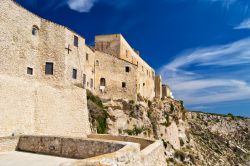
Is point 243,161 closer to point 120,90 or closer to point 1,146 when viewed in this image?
point 120,90

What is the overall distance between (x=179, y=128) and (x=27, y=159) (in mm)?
49103

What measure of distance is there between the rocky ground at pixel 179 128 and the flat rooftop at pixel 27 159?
48.7 ft

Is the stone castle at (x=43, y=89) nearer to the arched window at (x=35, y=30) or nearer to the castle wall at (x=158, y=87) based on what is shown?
the arched window at (x=35, y=30)

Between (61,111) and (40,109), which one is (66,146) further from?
(61,111)

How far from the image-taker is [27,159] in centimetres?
1400

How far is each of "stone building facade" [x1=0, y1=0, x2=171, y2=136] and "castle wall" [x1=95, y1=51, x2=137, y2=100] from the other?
463 centimetres

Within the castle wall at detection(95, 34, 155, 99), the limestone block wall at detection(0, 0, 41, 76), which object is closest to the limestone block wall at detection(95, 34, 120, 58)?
the castle wall at detection(95, 34, 155, 99)

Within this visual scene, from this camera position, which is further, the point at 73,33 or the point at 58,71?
the point at 73,33

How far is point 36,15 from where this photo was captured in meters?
23.7

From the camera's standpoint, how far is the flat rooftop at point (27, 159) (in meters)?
12.8

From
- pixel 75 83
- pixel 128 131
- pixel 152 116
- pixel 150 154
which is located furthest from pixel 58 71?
pixel 152 116

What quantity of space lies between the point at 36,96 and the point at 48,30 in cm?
631

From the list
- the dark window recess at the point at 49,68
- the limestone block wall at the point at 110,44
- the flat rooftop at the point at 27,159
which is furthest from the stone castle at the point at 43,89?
the limestone block wall at the point at 110,44

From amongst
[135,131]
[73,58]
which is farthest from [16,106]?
[135,131]
